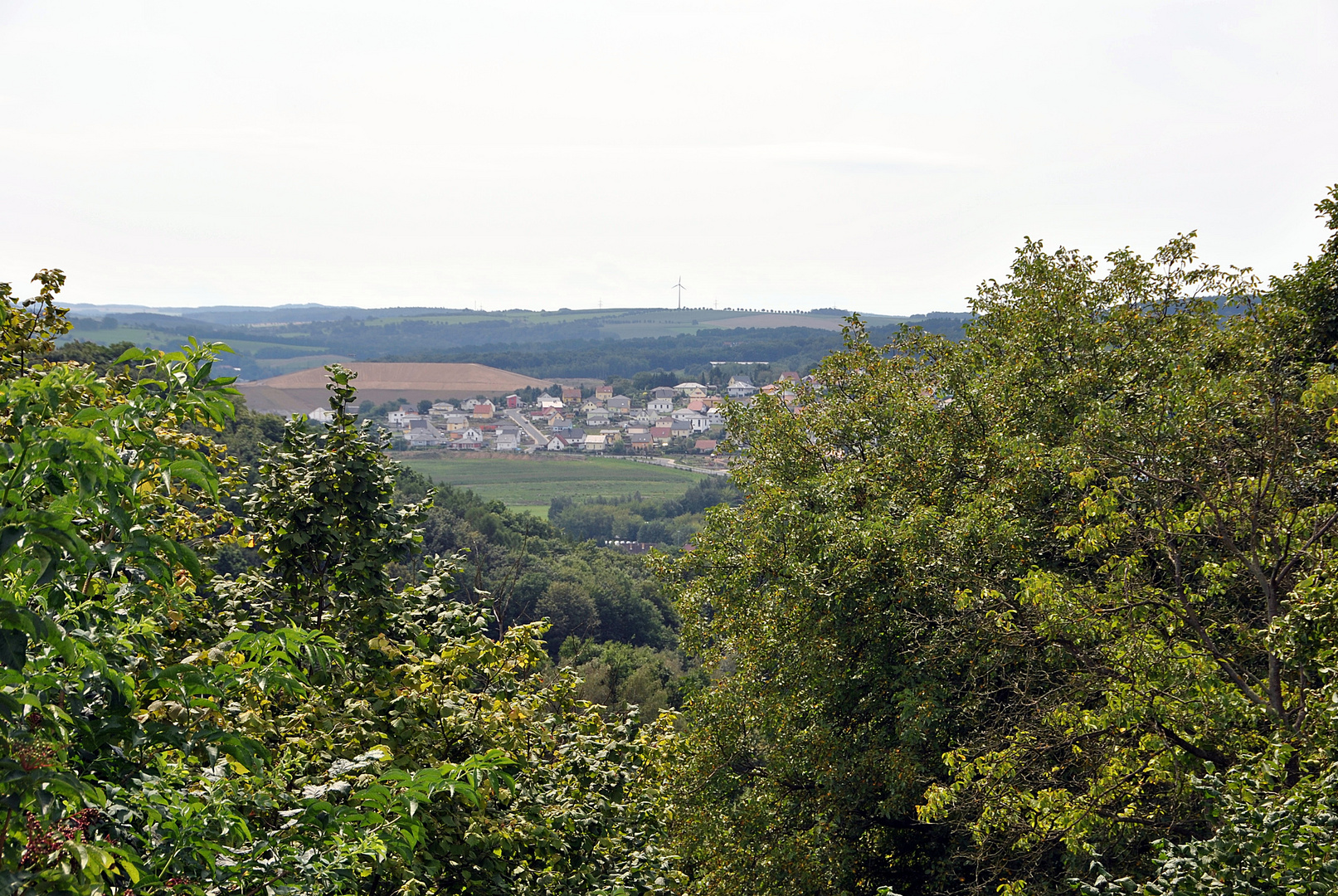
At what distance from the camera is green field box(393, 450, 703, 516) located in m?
140

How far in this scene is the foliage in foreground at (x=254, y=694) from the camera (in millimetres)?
2955

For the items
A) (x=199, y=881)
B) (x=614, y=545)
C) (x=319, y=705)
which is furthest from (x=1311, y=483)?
(x=614, y=545)

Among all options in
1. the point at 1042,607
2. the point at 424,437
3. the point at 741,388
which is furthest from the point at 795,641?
the point at 424,437

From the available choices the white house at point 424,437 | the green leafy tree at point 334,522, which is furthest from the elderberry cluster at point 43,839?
the white house at point 424,437

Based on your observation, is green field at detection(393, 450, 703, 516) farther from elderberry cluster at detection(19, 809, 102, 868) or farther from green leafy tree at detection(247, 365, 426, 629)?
elderberry cluster at detection(19, 809, 102, 868)

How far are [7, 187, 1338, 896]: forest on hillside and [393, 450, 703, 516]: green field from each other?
10903 centimetres

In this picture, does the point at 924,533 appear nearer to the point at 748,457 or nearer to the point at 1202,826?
the point at 1202,826

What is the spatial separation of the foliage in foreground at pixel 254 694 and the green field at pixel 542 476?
375 feet

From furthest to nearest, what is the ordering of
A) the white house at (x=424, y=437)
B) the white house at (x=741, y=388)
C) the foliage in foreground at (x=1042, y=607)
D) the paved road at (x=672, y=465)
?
1. the white house at (x=424, y=437)
2. the white house at (x=741, y=388)
3. the paved road at (x=672, y=465)
4. the foliage in foreground at (x=1042, y=607)

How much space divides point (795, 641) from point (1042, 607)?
5.43 meters

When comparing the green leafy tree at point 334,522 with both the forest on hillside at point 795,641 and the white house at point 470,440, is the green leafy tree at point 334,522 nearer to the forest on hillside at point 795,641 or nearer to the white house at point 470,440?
the forest on hillside at point 795,641

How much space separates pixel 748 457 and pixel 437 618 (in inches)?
454

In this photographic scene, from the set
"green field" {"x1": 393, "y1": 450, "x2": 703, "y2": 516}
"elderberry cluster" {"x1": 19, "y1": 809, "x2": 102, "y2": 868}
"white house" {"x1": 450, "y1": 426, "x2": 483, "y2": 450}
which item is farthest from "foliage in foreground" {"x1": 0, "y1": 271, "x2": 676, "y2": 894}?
"white house" {"x1": 450, "y1": 426, "x2": 483, "y2": 450}

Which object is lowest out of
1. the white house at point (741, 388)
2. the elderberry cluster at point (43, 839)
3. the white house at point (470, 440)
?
the white house at point (470, 440)
